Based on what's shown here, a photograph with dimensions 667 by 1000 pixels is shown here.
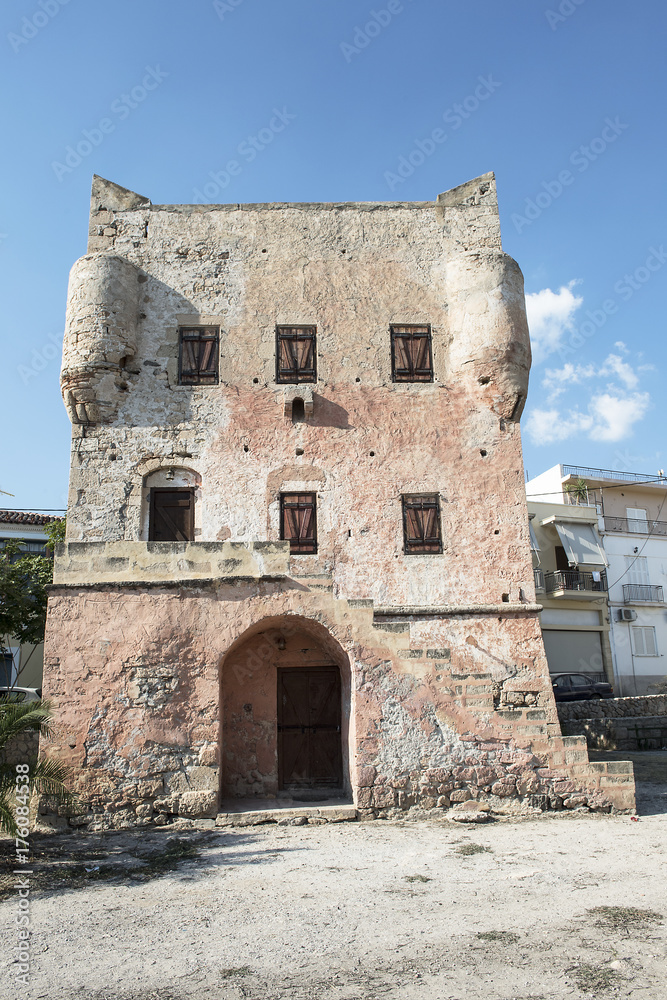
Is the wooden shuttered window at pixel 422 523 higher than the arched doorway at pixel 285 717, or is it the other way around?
the wooden shuttered window at pixel 422 523

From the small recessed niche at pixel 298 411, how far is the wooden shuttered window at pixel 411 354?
1.89m

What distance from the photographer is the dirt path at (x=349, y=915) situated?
5398 mm

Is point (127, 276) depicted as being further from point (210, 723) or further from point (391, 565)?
point (210, 723)

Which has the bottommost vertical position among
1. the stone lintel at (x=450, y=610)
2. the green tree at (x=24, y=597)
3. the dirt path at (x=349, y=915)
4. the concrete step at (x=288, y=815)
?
the dirt path at (x=349, y=915)

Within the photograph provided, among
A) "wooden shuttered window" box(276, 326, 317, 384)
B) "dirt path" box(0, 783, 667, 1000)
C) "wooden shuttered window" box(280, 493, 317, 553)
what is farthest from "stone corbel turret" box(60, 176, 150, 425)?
"dirt path" box(0, 783, 667, 1000)

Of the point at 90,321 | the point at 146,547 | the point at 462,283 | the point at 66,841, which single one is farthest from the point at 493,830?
the point at 90,321

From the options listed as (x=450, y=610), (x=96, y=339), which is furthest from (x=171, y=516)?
(x=450, y=610)

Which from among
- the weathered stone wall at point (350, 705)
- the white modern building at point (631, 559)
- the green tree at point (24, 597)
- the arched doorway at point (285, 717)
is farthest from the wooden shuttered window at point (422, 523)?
the white modern building at point (631, 559)

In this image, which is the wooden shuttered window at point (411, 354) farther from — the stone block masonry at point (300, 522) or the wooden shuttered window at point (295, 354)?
the wooden shuttered window at point (295, 354)

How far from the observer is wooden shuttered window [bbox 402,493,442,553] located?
13.2m

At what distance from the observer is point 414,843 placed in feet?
31.7

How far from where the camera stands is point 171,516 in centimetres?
1341

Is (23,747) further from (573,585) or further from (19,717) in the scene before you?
(573,585)

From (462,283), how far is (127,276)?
21.6 ft
